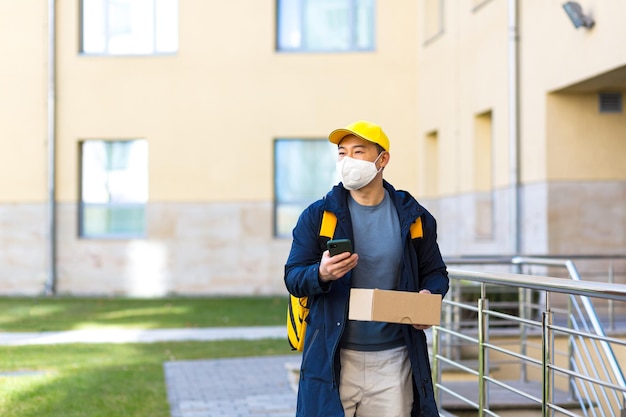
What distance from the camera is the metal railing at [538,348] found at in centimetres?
580

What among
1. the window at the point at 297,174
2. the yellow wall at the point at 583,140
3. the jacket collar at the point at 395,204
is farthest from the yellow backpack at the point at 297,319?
the window at the point at 297,174

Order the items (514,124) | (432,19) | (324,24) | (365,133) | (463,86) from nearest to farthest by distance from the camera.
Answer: (365,133) < (514,124) < (463,86) < (432,19) < (324,24)

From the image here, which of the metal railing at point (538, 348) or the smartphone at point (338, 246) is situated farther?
the metal railing at point (538, 348)

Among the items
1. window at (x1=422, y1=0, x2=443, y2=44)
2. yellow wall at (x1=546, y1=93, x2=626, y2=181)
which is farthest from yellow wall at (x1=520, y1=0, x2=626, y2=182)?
window at (x1=422, y1=0, x2=443, y2=44)

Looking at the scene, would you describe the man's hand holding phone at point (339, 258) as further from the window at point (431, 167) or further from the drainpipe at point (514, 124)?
the window at point (431, 167)

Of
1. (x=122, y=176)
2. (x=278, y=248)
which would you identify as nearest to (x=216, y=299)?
(x=278, y=248)

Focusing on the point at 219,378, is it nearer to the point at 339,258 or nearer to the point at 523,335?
the point at 523,335

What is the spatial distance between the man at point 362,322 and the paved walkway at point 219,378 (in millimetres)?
4142

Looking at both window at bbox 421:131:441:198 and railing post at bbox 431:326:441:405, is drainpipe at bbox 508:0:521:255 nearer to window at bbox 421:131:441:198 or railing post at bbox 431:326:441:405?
window at bbox 421:131:441:198

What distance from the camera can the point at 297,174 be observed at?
2264 centimetres

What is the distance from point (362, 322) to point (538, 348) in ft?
20.5

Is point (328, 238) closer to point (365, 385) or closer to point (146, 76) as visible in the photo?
point (365, 385)

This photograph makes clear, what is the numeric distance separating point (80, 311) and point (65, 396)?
9.28m

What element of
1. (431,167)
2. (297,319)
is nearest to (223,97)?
(431,167)
